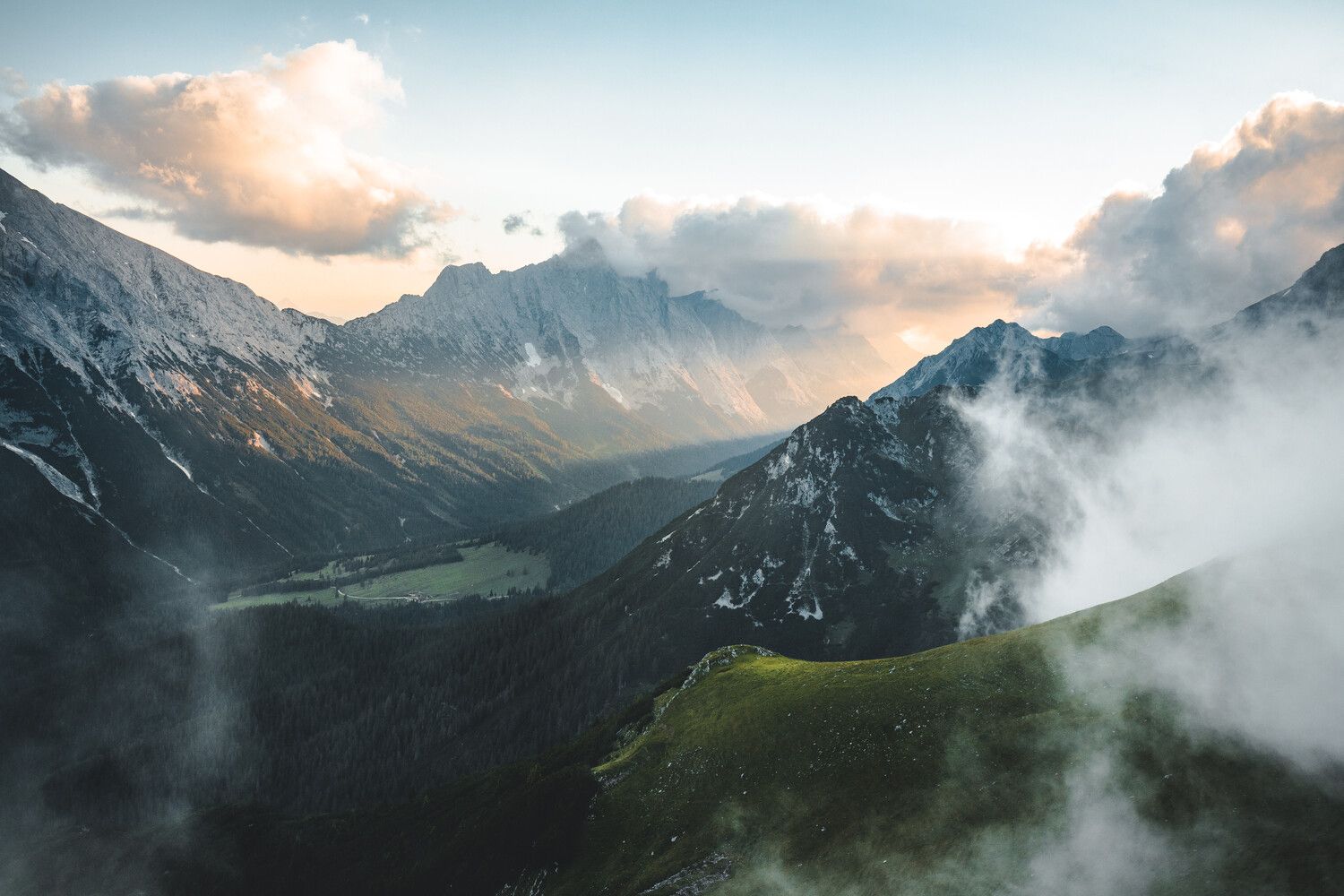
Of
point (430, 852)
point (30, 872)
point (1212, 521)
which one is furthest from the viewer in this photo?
point (1212, 521)

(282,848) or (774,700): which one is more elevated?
(774,700)

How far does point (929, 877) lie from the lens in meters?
49.1

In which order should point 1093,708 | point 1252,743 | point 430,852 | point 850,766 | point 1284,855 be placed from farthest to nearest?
point 430,852
point 850,766
point 1093,708
point 1252,743
point 1284,855

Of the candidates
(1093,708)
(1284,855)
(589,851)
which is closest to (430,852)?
(589,851)

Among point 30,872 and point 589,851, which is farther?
point 30,872

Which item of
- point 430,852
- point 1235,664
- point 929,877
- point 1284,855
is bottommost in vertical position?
point 430,852

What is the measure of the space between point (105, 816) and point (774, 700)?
22136cm

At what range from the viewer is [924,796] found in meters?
58.0

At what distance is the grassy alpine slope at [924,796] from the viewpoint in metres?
44.6

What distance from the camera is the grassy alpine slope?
44.6 metres

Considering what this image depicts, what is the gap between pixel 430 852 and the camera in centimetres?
9688

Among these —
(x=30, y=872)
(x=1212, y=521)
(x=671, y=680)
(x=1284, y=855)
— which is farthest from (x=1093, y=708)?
(x=30, y=872)

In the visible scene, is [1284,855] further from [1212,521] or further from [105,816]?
[105,816]

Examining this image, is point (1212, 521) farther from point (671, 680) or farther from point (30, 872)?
point (30, 872)
